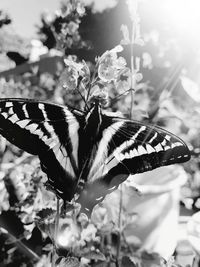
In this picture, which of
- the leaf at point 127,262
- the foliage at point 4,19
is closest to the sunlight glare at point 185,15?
the foliage at point 4,19

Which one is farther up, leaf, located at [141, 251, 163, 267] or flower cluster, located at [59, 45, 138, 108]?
flower cluster, located at [59, 45, 138, 108]

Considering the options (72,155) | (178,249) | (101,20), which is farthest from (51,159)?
(101,20)

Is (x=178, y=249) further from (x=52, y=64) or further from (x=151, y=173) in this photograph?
(x=52, y=64)

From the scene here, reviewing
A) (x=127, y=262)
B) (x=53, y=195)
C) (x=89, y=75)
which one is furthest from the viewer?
(x=53, y=195)

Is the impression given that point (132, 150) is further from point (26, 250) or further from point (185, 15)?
point (185, 15)

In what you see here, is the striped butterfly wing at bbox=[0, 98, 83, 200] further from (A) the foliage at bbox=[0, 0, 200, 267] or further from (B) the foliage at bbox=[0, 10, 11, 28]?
(B) the foliage at bbox=[0, 10, 11, 28]

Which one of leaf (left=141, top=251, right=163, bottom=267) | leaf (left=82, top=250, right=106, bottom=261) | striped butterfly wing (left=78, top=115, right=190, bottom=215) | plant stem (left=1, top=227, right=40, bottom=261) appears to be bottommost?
plant stem (left=1, top=227, right=40, bottom=261)

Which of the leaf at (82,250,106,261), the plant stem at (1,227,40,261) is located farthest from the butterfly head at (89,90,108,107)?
the plant stem at (1,227,40,261)

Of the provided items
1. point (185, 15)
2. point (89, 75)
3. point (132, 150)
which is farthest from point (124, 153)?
point (185, 15)
